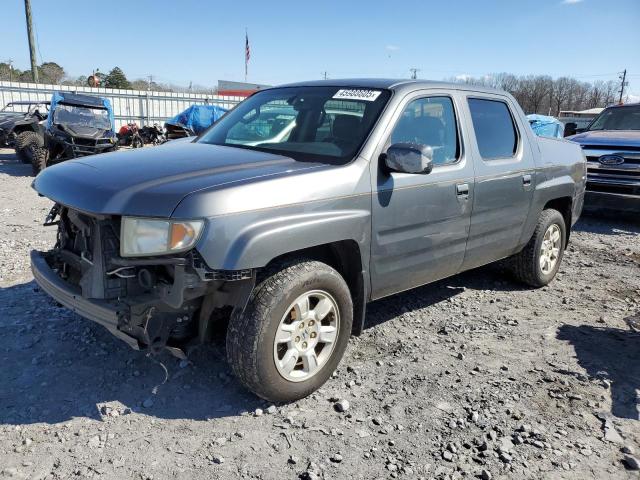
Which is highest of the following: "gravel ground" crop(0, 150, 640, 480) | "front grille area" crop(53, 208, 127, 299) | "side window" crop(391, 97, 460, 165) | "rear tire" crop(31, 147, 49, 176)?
"side window" crop(391, 97, 460, 165)

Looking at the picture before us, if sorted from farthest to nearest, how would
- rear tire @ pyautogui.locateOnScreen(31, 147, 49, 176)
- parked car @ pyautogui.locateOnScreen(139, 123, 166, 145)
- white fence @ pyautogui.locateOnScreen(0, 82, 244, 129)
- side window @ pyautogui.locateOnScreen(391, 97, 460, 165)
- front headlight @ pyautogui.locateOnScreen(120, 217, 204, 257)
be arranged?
white fence @ pyautogui.locateOnScreen(0, 82, 244, 129), parked car @ pyautogui.locateOnScreen(139, 123, 166, 145), rear tire @ pyautogui.locateOnScreen(31, 147, 49, 176), side window @ pyautogui.locateOnScreen(391, 97, 460, 165), front headlight @ pyautogui.locateOnScreen(120, 217, 204, 257)

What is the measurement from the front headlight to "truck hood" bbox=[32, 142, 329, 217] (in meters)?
0.06

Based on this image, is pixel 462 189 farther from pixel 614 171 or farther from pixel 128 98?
pixel 128 98

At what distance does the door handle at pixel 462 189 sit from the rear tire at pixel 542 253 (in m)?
1.45

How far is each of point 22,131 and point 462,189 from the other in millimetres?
13117

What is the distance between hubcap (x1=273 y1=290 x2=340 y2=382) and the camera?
302 centimetres

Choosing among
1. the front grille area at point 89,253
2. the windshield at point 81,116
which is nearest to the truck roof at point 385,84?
the front grille area at point 89,253

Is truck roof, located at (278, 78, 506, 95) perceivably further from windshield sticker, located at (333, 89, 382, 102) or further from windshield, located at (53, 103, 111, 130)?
windshield, located at (53, 103, 111, 130)

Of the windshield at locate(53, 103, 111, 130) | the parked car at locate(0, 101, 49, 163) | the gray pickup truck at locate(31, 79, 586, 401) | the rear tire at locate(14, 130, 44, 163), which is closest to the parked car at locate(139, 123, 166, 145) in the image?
the parked car at locate(0, 101, 49, 163)

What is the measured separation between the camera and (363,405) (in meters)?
3.17

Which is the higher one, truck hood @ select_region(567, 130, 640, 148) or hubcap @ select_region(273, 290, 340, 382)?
truck hood @ select_region(567, 130, 640, 148)

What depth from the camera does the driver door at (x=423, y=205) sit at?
11.1 feet

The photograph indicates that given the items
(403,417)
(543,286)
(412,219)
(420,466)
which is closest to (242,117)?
(412,219)

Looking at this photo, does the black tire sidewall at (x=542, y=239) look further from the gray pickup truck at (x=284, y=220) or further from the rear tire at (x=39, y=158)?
the rear tire at (x=39, y=158)
